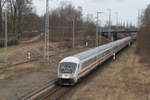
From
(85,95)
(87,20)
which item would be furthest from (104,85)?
(87,20)

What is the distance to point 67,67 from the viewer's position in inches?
821

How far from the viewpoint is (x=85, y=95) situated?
17.6 m

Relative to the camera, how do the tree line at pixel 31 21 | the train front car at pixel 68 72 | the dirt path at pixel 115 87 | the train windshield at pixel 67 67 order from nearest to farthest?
1. the dirt path at pixel 115 87
2. the train front car at pixel 68 72
3. the train windshield at pixel 67 67
4. the tree line at pixel 31 21

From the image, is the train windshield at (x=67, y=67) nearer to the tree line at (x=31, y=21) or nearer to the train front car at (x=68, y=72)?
the train front car at (x=68, y=72)

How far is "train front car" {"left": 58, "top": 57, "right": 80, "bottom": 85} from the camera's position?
66.5 feet

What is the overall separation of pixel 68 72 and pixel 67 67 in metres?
0.63

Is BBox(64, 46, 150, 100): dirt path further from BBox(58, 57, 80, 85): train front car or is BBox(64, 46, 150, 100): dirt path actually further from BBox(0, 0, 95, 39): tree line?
BBox(0, 0, 95, 39): tree line

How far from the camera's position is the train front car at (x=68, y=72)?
20.3m

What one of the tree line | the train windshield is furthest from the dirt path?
the tree line

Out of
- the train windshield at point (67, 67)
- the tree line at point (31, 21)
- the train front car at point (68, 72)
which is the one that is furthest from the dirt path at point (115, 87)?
the tree line at point (31, 21)

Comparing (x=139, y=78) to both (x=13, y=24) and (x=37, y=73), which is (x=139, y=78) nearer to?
(x=37, y=73)

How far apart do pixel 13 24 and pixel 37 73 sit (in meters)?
36.3

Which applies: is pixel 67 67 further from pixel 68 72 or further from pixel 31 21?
pixel 31 21

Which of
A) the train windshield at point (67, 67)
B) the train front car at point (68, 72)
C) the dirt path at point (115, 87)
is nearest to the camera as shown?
the dirt path at point (115, 87)
